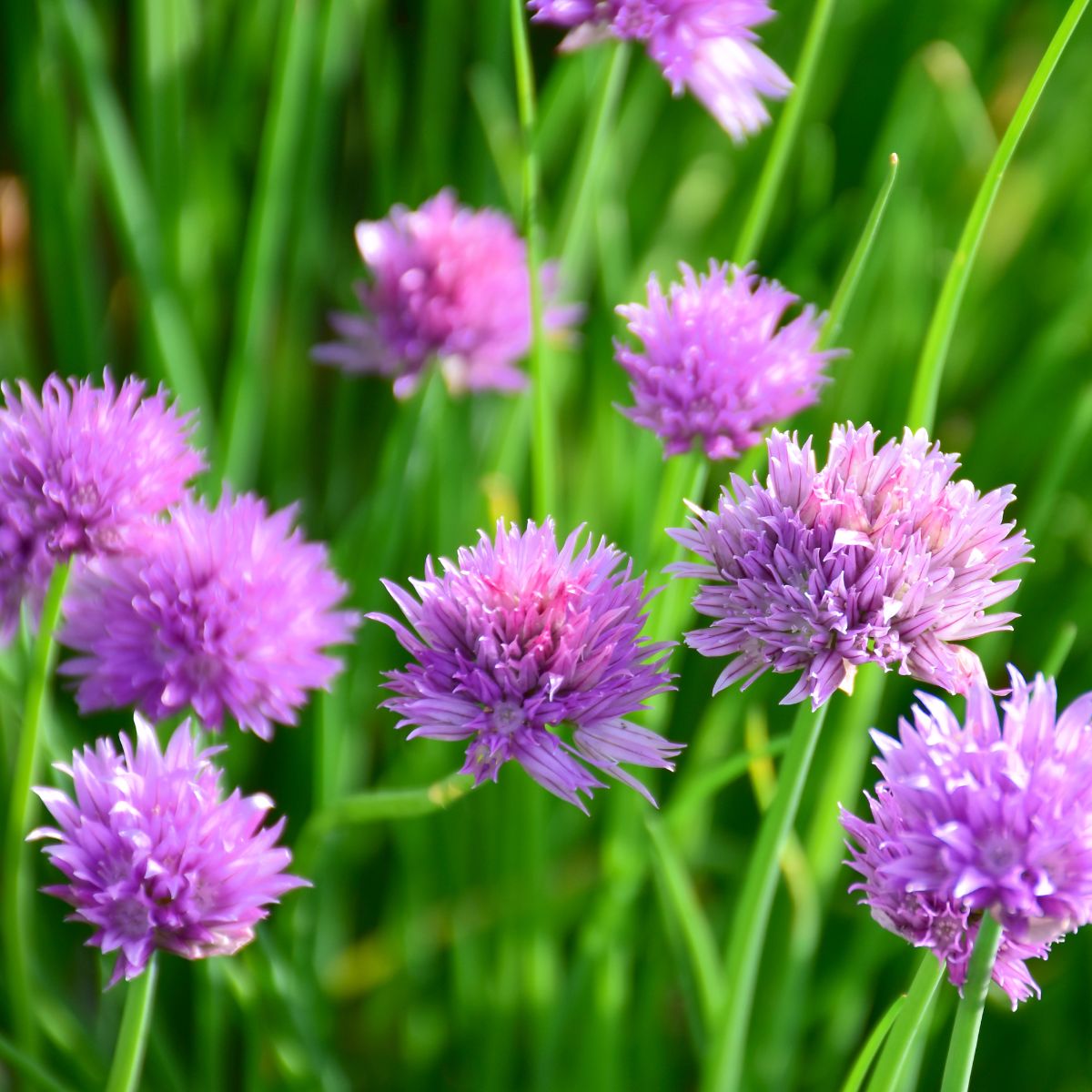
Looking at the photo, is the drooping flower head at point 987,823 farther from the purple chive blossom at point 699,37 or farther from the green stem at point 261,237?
the green stem at point 261,237

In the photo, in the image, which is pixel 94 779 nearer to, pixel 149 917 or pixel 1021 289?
pixel 149 917

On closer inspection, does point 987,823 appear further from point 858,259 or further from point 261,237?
point 261,237

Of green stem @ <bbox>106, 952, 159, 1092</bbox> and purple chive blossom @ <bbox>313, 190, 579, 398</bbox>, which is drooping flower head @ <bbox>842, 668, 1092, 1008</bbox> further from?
purple chive blossom @ <bbox>313, 190, 579, 398</bbox>

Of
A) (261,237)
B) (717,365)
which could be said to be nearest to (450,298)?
(261,237)

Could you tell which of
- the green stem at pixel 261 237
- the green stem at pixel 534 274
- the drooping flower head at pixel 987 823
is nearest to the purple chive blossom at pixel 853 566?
the drooping flower head at pixel 987 823

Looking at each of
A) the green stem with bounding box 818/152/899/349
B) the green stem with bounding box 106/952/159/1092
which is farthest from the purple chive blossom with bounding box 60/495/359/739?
the green stem with bounding box 818/152/899/349

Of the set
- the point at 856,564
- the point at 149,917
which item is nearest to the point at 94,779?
the point at 149,917
